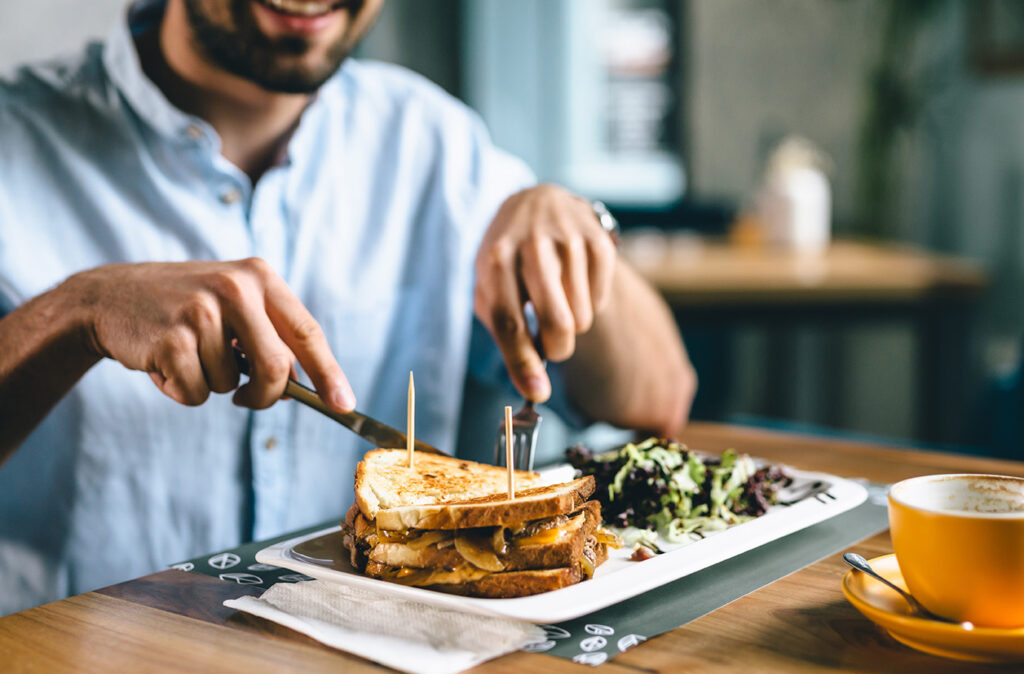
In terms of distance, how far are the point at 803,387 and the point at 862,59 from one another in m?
1.57

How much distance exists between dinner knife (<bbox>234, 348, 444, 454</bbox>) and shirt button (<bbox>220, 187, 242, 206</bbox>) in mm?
622

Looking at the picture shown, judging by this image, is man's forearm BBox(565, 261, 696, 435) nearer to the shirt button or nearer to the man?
the man

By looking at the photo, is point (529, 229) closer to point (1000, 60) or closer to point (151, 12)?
point (151, 12)

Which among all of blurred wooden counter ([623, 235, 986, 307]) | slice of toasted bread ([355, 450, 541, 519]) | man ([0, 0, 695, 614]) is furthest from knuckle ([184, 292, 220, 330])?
blurred wooden counter ([623, 235, 986, 307])

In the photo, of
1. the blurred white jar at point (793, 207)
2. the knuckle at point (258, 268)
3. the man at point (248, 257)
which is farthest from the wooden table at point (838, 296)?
the knuckle at point (258, 268)

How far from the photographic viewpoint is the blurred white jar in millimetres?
3494

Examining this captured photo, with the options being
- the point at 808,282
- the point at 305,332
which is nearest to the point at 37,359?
the point at 305,332

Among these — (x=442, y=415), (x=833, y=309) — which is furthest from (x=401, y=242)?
(x=833, y=309)

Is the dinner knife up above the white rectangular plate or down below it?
above

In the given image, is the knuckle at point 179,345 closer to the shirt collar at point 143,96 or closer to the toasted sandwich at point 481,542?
the toasted sandwich at point 481,542

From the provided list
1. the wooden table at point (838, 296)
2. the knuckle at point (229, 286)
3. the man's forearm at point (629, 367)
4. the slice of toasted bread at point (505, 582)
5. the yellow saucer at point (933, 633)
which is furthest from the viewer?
the wooden table at point (838, 296)

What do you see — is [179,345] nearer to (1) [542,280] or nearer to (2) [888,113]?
(1) [542,280]

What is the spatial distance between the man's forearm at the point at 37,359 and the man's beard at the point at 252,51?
0.54m

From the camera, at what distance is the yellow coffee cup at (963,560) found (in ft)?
1.99
